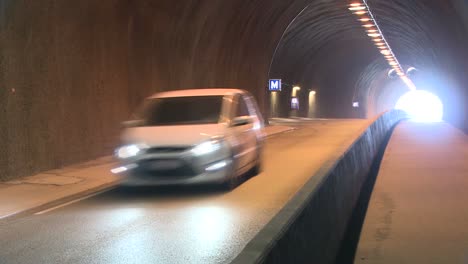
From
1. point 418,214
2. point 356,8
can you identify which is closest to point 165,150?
point 418,214

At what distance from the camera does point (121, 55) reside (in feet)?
54.6

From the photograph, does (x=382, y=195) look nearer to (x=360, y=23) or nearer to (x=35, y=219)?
(x=35, y=219)

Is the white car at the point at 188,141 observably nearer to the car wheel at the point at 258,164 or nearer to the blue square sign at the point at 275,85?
the car wheel at the point at 258,164

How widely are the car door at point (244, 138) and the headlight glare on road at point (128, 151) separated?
1857mm

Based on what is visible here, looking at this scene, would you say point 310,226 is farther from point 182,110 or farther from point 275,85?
point 275,85

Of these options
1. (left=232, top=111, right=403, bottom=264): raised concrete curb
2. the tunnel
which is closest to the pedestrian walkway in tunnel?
(left=232, top=111, right=403, bottom=264): raised concrete curb

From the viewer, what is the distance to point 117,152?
10602mm

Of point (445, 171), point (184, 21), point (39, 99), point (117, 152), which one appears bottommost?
point (445, 171)

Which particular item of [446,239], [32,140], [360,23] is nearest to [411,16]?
[360,23]

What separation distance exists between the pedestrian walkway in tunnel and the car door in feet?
8.19

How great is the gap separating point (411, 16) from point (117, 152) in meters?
21.1

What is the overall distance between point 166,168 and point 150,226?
6.88 feet

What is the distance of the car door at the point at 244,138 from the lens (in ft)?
37.3

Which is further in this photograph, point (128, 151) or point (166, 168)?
point (128, 151)
